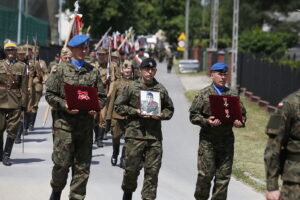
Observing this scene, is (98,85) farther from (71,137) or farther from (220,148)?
(220,148)

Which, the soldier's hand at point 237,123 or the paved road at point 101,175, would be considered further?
the paved road at point 101,175

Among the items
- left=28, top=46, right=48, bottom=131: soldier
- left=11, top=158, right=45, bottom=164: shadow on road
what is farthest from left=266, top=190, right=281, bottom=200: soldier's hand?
left=28, top=46, right=48, bottom=131: soldier

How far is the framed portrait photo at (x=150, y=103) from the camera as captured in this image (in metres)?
9.57

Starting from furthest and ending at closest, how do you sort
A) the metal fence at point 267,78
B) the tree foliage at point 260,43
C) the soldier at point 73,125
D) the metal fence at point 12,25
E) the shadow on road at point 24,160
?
the tree foliage at point 260,43
the metal fence at point 12,25
the metal fence at point 267,78
the shadow on road at point 24,160
the soldier at point 73,125

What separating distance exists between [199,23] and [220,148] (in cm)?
9908

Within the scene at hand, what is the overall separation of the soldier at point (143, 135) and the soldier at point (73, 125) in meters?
0.62

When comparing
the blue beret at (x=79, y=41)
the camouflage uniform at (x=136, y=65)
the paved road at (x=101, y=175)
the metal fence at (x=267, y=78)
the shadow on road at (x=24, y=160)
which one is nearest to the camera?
the blue beret at (x=79, y=41)

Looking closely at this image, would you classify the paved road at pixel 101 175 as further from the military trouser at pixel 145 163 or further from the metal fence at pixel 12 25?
the metal fence at pixel 12 25

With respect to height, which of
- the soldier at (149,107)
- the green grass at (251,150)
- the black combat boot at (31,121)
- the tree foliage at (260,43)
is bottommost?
the green grass at (251,150)

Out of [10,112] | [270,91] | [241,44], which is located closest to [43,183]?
[10,112]

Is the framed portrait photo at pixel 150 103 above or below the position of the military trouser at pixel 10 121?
above

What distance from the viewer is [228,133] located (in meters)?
9.34

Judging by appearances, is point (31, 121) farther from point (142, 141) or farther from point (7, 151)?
point (142, 141)

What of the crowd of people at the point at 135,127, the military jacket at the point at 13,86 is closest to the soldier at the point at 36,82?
the military jacket at the point at 13,86
